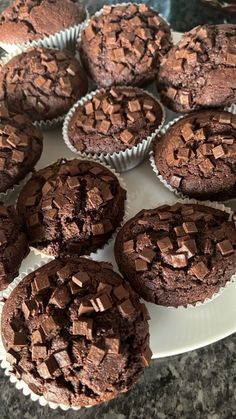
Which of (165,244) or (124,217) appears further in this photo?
→ (124,217)

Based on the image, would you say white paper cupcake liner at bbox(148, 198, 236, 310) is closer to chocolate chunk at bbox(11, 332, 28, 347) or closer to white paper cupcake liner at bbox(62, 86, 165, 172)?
white paper cupcake liner at bbox(62, 86, 165, 172)

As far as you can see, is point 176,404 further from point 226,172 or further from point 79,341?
point 226,172

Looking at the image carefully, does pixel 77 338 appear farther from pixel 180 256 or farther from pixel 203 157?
pixel 203 157

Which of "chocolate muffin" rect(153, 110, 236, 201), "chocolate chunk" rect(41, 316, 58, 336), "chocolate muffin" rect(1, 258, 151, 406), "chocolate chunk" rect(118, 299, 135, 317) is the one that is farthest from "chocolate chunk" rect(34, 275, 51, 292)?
"chocolate muffin" rect(153, 110, 236, 201)

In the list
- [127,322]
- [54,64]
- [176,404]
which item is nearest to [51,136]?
[54,64]

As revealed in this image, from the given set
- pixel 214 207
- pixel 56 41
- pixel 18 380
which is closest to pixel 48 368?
pixel 18 380

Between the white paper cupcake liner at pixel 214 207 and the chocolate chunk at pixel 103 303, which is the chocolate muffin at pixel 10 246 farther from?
the white paper cupcake liner at pixel 214 207
